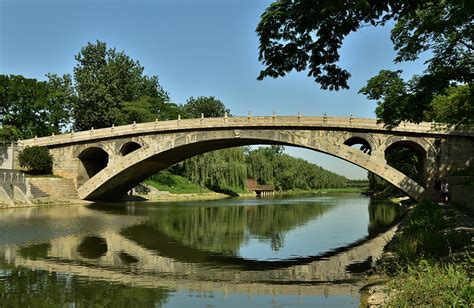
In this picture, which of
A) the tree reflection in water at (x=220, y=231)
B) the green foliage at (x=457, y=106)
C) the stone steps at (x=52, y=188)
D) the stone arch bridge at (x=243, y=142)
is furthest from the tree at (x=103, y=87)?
the green foliage at (x=457, y=106)

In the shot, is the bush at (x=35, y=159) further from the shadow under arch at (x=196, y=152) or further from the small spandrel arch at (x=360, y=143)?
the small spandrel arch at (x=360, y=143)

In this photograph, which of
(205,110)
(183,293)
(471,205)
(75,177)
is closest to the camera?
(183,293)

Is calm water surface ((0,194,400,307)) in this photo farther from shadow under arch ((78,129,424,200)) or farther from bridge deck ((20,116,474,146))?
bridge deck ((20,116,474,146))

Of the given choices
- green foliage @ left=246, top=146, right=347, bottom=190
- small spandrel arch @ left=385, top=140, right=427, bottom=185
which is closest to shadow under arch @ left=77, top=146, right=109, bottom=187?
small spandrel arch @ left=385, top=140, right=427, bottom=185

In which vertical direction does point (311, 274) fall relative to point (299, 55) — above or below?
below

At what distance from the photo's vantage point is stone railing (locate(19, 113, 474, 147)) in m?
37.3

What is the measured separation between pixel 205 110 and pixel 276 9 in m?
79.8

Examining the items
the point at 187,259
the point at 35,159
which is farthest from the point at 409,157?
the point at 187,259

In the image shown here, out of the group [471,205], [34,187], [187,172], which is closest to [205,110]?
[187,172]

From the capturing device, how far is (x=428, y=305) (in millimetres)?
6512

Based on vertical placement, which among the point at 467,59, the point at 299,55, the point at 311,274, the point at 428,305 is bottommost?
the point at 311,274

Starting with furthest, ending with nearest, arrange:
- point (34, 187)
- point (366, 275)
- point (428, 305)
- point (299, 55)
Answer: point (34, 187) → point (366, 275) → point (299, 55) → point (428, 305)

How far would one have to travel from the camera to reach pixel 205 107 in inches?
3440

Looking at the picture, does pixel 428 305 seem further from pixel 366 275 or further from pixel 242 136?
pixel 242 136
